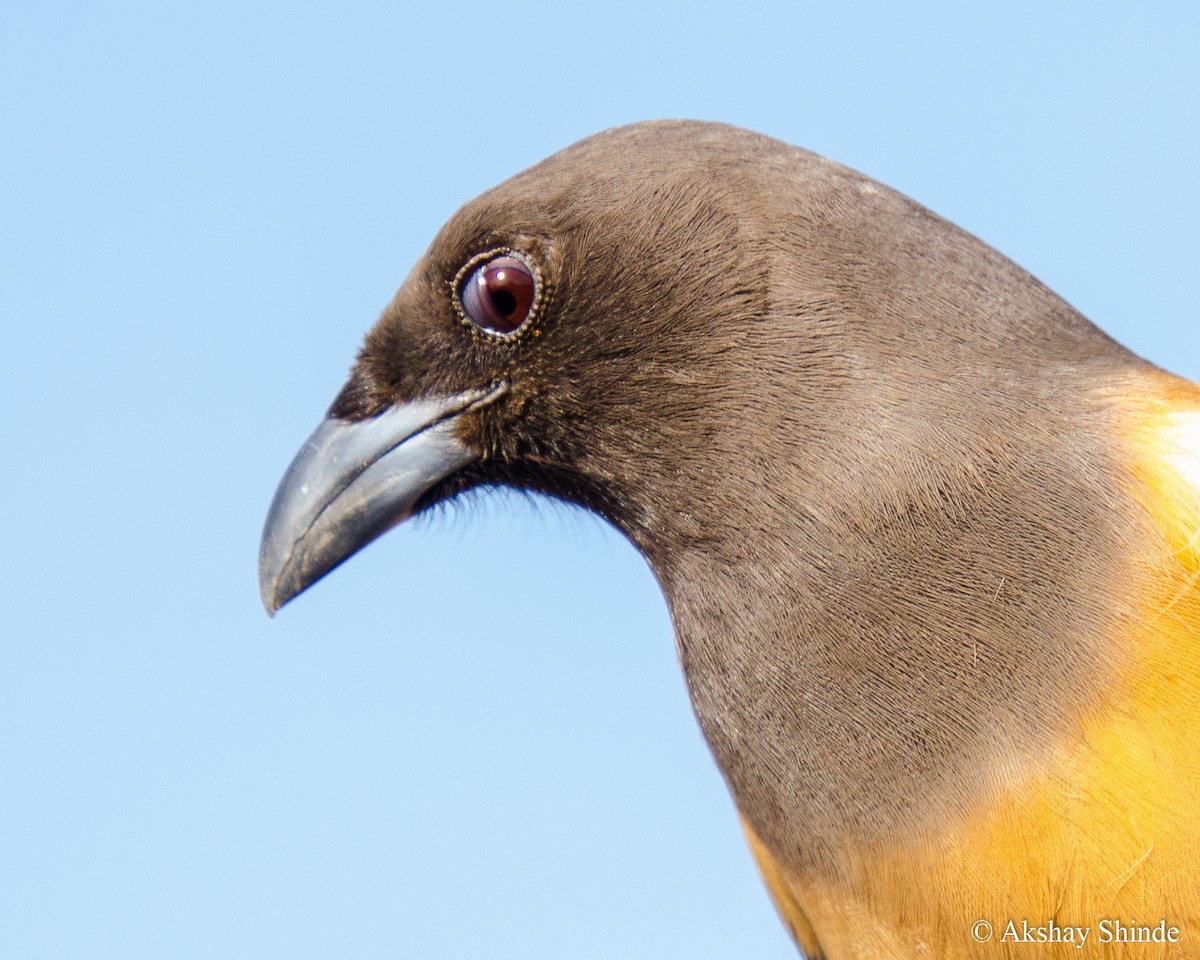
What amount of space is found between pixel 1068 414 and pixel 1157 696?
0.67 metres

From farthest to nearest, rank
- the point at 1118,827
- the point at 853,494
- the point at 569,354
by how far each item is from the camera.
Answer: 1. the point at 569,354
2. the point at 853,494
3. the point at 1118,827

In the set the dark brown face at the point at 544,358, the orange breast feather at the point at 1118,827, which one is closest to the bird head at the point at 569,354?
the dark brown face at the point at 544,358

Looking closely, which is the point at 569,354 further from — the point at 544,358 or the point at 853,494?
the point at 853,494

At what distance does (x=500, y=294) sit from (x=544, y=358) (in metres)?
0.21

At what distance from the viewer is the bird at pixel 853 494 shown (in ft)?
9.39

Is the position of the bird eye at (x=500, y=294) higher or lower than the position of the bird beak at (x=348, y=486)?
higher

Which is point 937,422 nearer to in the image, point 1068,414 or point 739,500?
point 1068,414

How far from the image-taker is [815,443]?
3.17 metres

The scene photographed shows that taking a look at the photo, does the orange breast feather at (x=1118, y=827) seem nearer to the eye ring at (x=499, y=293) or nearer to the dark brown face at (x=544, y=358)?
the dark brown face at (x=544, y=358)

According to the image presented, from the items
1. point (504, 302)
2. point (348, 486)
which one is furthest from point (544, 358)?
point (348, 486)

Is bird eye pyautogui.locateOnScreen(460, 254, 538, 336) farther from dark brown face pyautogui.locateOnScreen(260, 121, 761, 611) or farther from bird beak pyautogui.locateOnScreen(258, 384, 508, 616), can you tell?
bird beak pyautogui.locateOnScreen(258, 384, 508, 616)

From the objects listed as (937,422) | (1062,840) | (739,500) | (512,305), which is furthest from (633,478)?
(1062,840)

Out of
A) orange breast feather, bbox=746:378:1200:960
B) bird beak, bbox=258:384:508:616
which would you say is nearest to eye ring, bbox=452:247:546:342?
bird beak, bbox=258:384:508:616

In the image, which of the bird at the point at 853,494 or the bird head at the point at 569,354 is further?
the bird head at the point at 569,354
